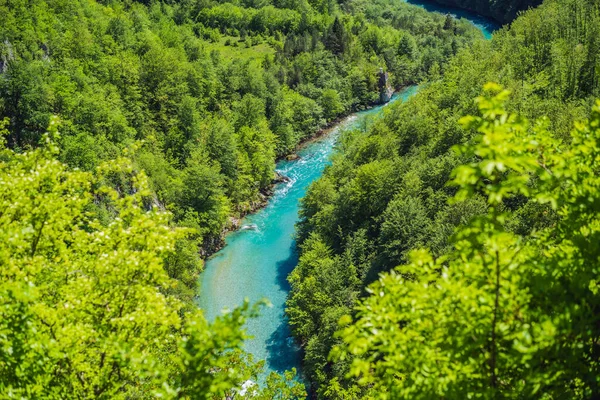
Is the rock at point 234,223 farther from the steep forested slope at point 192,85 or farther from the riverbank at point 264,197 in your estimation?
the steep forested slope at point 192,85

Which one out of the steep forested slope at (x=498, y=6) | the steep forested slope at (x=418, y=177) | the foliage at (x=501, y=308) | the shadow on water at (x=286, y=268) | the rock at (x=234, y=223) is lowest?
the shadow on water at (x=286, y=268)

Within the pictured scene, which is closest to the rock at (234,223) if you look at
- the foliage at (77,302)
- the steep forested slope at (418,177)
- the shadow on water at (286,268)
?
the shadow on water at (286,268)

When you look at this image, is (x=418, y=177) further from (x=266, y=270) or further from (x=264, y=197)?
(x=264, y=197)

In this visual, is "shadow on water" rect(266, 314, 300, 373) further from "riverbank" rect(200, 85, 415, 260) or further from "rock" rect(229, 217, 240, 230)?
"rock" rect(229, 217, 240, 230)

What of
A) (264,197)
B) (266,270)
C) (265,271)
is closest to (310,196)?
(266,270)

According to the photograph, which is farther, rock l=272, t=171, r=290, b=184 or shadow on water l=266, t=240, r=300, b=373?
rock l=272, t=171, r=290, b=184

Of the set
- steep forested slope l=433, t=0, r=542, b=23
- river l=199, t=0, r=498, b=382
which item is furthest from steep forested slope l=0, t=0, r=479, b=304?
steep forested slope l=433, t=0, r=542, b=23
